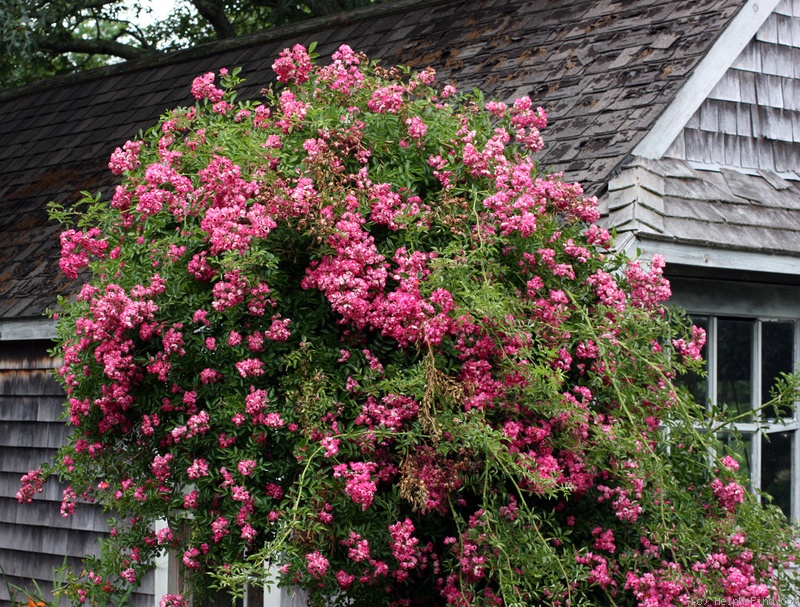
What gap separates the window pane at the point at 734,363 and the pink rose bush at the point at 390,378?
5.06ft

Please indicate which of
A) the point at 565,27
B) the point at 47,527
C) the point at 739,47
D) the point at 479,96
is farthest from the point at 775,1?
the point at 47,527

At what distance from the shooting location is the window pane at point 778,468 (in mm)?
6797

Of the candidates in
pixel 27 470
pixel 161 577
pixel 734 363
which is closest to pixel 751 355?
pixel 734 363

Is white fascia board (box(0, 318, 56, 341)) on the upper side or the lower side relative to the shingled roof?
lower

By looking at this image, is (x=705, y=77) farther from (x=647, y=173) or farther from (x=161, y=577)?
(x=161, y=577)

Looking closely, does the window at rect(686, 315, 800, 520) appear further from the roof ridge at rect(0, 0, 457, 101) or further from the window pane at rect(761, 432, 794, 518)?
the roof ridge at rect(0, 0, 457, 101)

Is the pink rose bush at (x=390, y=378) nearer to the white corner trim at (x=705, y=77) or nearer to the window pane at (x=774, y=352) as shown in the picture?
the white corner trim at (x=705, y=77)

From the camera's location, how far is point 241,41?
10680 mm

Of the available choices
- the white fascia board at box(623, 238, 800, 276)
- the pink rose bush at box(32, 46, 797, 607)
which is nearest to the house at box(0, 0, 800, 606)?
the white fascia board at box(623, 238, 800, 276)

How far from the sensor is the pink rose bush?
450 centimetres

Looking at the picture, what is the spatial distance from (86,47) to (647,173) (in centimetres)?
1184

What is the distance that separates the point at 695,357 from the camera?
5074 mm

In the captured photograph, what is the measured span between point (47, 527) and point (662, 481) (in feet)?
16.7

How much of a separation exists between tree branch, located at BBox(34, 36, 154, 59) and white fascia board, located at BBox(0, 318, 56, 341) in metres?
8.11
